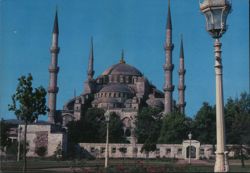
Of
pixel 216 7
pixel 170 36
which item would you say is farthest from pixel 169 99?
pixel 216 7

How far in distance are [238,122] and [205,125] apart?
7.21 m

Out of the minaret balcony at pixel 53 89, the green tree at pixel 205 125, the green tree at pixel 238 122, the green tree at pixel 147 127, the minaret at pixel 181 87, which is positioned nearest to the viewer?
the green tree at pixel 238 122

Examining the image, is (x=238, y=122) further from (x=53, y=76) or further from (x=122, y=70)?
(x=122, y=70)

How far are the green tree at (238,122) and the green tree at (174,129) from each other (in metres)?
5.54

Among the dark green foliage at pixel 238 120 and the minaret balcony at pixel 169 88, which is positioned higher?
the minaret balcony at pixel 169 88

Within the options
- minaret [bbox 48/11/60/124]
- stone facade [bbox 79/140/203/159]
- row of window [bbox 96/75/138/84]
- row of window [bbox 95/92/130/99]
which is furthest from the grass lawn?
row of window [bbox 96/75/138/84]

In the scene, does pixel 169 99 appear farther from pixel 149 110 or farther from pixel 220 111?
pixel 220 111

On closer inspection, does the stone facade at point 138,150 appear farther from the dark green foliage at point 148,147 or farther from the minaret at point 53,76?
the minaret at point 53,76

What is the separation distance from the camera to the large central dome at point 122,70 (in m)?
89.4

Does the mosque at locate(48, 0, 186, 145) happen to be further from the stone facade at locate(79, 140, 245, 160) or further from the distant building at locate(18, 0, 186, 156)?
the stone facade at locate(79, 140, 245, 160)

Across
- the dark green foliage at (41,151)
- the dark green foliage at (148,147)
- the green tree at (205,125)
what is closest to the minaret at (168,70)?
the green tree at (205,125)

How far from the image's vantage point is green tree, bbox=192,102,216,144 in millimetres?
58688

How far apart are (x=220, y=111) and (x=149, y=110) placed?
57354mm

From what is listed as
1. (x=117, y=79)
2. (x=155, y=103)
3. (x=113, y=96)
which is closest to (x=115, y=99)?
(x=113, y=96)
